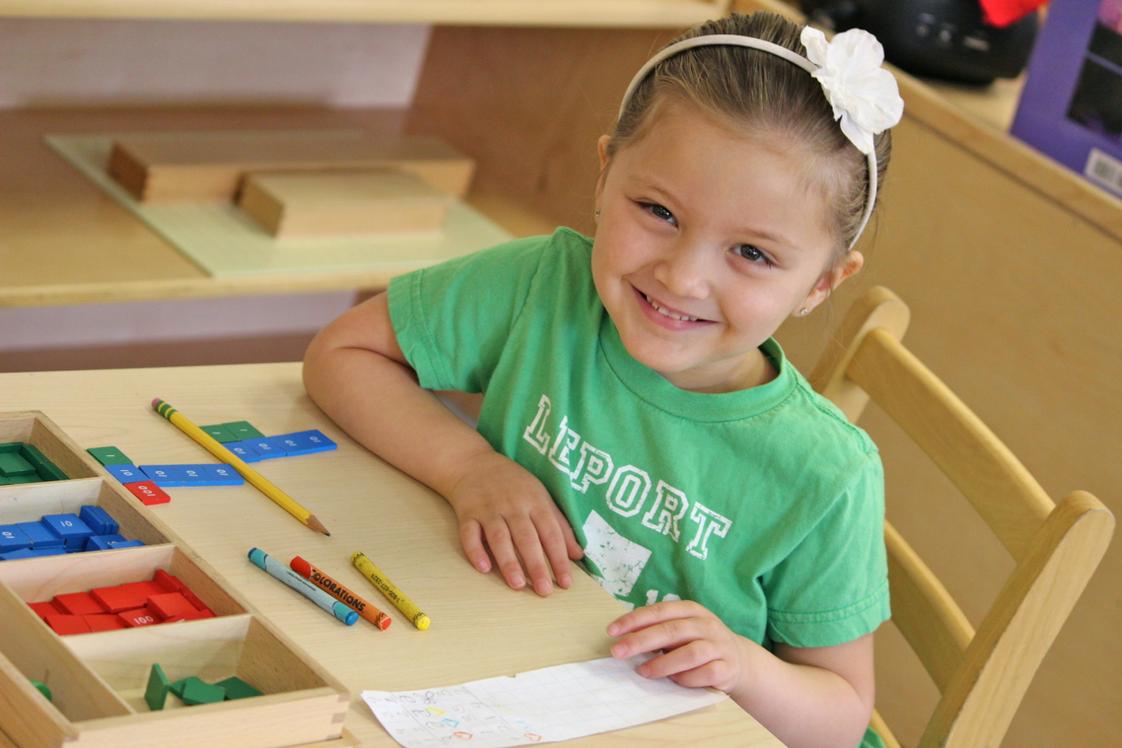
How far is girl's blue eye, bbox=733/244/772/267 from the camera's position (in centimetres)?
112

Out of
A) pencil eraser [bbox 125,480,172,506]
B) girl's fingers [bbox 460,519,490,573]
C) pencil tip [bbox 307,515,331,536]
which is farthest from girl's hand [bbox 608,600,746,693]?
pencil eraser [bbox 125,480,172,506]

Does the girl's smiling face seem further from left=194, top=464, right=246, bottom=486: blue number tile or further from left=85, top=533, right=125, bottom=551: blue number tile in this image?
left=85, top=533, right=125, bottom=551: blue number tile

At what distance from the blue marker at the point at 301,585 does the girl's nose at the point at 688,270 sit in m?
0.34

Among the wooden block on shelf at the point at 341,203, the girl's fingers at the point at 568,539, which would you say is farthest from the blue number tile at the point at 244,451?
the wooden block on shelf at the point at 341,203

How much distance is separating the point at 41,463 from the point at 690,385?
53 cm

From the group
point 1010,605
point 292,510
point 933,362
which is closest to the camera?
point 292,510

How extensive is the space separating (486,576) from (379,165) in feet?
4.33

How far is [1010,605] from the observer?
1180mm

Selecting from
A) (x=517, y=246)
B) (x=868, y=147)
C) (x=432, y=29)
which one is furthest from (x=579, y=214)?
(x=868, y=147)

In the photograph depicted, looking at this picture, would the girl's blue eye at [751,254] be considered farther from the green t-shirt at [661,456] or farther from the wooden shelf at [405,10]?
the wooden shelf at [405,10]

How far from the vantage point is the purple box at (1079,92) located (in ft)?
5.82

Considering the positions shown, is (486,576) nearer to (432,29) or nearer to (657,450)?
(657,450)

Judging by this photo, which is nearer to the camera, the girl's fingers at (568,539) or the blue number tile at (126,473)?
the blue number tile at (126,473)

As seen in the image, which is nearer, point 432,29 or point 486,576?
point 486,576
